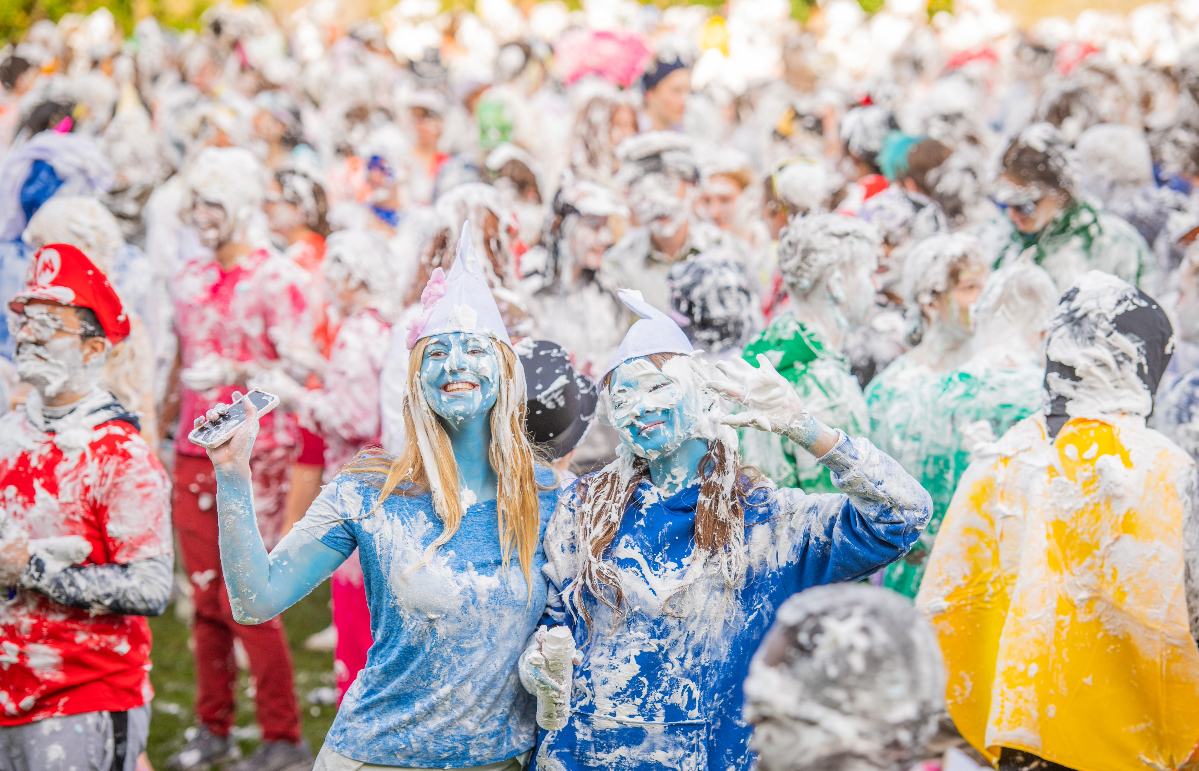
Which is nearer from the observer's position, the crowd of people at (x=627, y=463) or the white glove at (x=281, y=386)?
the crowd of people at (x=627, y=463)

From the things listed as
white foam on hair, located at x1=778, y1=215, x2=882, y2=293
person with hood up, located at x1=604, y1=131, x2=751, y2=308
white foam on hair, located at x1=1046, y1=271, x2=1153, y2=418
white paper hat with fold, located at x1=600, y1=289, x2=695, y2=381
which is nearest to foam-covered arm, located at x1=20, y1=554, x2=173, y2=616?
white paper hat with fold, located at x1=600, y1=289, x2=695, y2=381

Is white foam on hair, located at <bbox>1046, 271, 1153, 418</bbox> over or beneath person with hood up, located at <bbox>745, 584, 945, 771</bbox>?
over

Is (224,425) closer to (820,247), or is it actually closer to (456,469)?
(456,469)

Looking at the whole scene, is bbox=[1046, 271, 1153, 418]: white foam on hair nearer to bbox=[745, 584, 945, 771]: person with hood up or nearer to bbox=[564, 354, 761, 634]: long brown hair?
bbox=[564, 354, 761, 634]: long brown hair

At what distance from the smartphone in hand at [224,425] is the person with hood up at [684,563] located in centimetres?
79

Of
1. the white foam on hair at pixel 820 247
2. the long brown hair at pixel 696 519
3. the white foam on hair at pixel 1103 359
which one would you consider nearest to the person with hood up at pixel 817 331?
the white foam on hair at pixel 820 247

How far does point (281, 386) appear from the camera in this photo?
4285mm

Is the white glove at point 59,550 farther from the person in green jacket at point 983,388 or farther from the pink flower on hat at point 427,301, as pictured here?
the person in green jacket at point 983,388

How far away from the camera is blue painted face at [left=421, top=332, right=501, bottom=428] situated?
2.52 m

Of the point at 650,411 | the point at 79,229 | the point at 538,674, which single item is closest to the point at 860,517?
the point at 650,411

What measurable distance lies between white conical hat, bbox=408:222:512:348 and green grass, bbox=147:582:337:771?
2.52 metres

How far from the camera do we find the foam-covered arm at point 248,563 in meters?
2.29

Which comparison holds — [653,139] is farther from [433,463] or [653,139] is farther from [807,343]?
[433,463]

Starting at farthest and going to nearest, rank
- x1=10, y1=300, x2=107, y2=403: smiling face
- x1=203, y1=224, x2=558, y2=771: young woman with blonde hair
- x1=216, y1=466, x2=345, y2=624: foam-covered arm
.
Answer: x1=10, y1=300, x2=107, y2=403: smiling face, x1=203, y1=224, x2=558, y2=771: young woman with blonde hair, x1=216, y1=466, x2=345, y2=624: foam-covered arm
